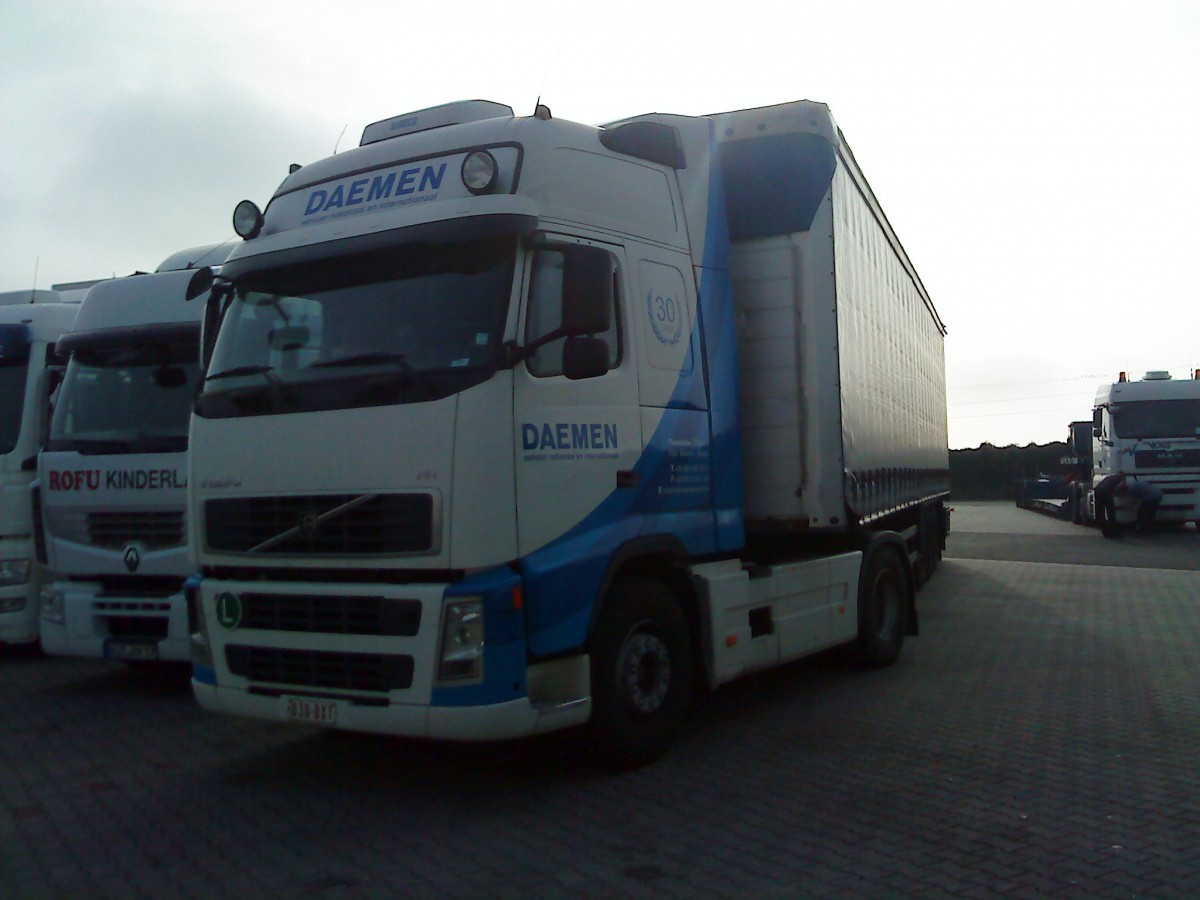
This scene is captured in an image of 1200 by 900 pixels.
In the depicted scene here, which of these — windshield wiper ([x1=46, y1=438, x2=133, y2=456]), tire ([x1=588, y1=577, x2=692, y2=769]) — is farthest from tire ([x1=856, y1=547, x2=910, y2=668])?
windshield wiper ([x1=46, y1=438, x2=133, y2=456])

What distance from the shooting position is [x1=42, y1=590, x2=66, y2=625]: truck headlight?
334 inches

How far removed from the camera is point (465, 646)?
202 inches

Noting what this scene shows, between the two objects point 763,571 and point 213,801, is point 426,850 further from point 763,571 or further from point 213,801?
point 763,571

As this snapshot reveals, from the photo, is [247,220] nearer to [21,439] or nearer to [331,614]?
[331,614]

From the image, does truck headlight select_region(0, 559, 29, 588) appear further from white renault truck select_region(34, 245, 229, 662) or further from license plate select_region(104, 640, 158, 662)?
license plate select_region(104, 640, 158, 662)

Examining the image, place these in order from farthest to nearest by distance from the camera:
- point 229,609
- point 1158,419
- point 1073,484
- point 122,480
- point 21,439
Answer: point 1073,484, point 1158,419, point 21,439, point 122,480, point 229,609

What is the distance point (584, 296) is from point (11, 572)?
650 cm

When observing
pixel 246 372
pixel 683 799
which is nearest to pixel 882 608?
pixel 683 799

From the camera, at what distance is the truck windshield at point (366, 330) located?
5312 mm

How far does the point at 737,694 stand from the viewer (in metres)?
8.40

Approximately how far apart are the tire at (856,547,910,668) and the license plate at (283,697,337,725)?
15.4ft

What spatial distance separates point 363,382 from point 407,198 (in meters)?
1.05

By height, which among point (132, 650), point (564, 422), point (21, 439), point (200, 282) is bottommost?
point (132, 650)

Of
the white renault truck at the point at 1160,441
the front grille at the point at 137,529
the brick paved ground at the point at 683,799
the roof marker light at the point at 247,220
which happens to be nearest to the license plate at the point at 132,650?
the brick paved ground at the point at 683,799
